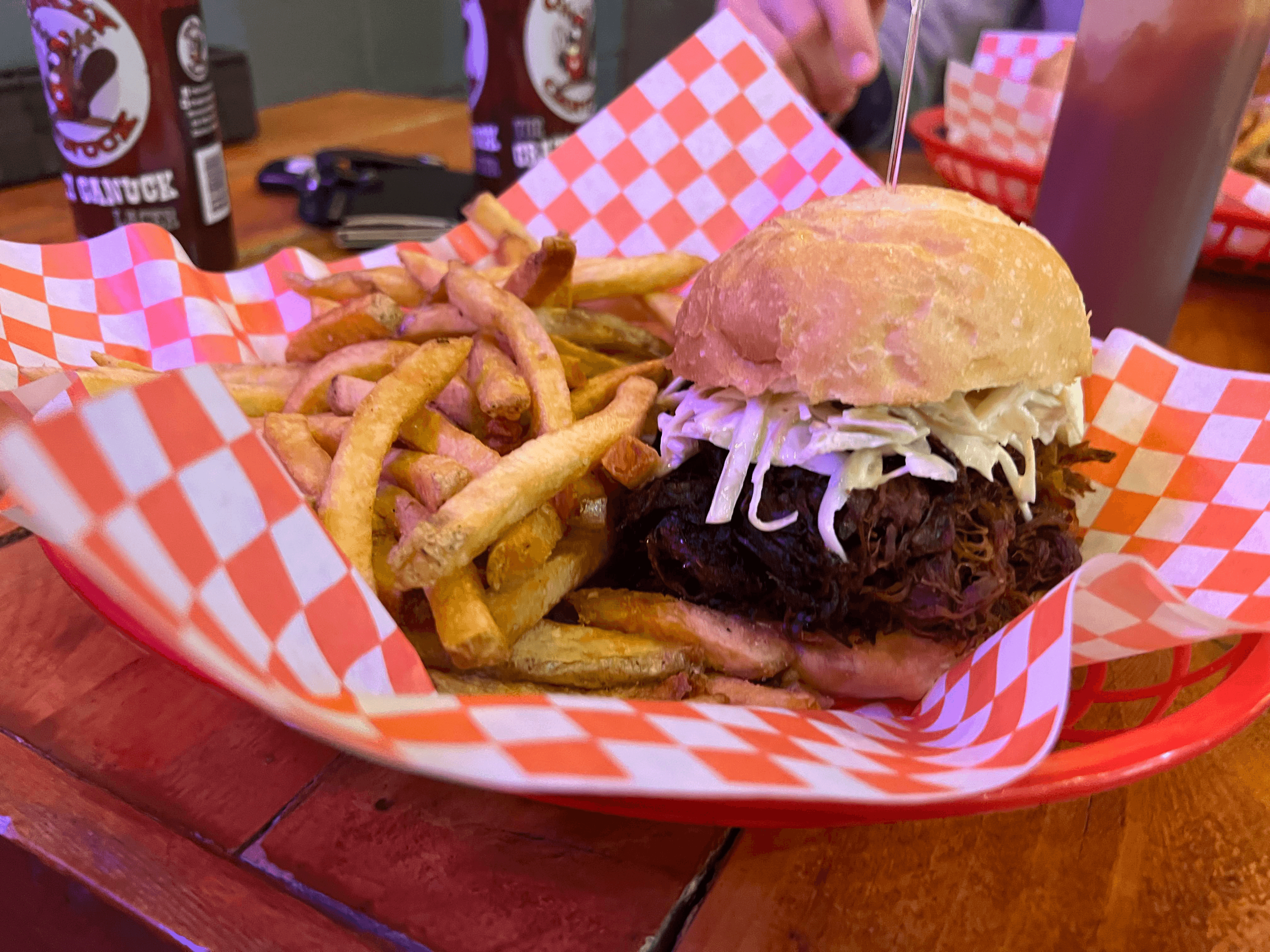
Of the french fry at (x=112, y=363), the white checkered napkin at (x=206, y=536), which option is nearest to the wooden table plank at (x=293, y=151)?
the french fry at (x=112, y=363)

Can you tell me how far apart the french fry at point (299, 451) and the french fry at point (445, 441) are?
0.12 m

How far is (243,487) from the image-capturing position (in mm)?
771

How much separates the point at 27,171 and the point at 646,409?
9.45ft

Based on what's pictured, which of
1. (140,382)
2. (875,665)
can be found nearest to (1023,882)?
(875,665)

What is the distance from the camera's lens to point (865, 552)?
3.58 feet

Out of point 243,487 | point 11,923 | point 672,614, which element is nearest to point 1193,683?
point 672,614

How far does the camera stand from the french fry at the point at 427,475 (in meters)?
1.08

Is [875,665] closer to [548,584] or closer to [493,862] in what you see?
[548,584]

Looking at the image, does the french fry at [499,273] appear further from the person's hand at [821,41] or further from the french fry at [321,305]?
the person's hand at [821,41]

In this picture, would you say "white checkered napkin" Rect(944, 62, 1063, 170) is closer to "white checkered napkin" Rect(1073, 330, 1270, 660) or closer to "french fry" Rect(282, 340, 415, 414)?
"white checkered napkin" Rect(1073, 330, 1270, 660)

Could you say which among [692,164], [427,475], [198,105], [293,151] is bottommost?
[293,151]

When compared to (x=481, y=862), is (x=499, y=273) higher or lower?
higher

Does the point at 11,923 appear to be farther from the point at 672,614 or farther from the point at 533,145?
the point at 533,145

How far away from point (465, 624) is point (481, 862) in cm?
24
